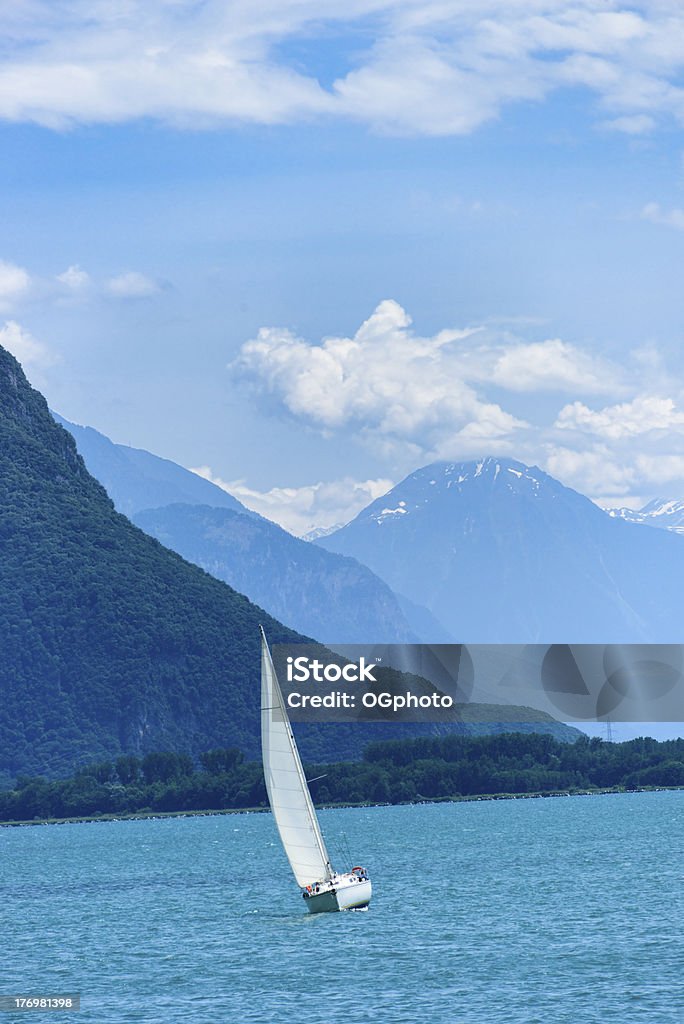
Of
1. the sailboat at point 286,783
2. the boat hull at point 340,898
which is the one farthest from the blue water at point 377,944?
the sailboat at point 286,783

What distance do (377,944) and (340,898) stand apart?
9.53 m

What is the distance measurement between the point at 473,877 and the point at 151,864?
45.4 metres

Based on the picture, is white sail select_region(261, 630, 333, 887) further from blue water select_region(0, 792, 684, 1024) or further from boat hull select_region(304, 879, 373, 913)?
blue water select_region(0, 792, 684, 1024)

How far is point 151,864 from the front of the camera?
561 feet

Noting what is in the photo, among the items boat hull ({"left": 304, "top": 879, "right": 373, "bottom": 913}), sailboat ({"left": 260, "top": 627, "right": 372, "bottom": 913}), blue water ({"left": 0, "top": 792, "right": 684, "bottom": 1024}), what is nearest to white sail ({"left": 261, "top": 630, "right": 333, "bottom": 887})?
sailboat ({"left": 260, "top": 627, "right": 372, "bottom": 913})

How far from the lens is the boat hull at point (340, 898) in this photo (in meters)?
100

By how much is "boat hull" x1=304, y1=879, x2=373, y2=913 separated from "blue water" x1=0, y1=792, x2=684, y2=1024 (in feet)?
4.06

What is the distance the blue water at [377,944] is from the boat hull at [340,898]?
1239 millimetres

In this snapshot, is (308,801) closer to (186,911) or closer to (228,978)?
(228,978)

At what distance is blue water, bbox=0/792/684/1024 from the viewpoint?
73438mm

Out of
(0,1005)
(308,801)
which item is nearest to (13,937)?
(308,801)

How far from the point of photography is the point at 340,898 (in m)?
101

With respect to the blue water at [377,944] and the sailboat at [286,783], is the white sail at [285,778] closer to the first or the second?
the sailboat at [286,783]

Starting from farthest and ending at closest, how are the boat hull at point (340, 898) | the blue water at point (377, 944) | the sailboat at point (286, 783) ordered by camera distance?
the boat hull at point (340, 898)
the sailboat at point (286, 783)
the blue water at point (377, 944)
